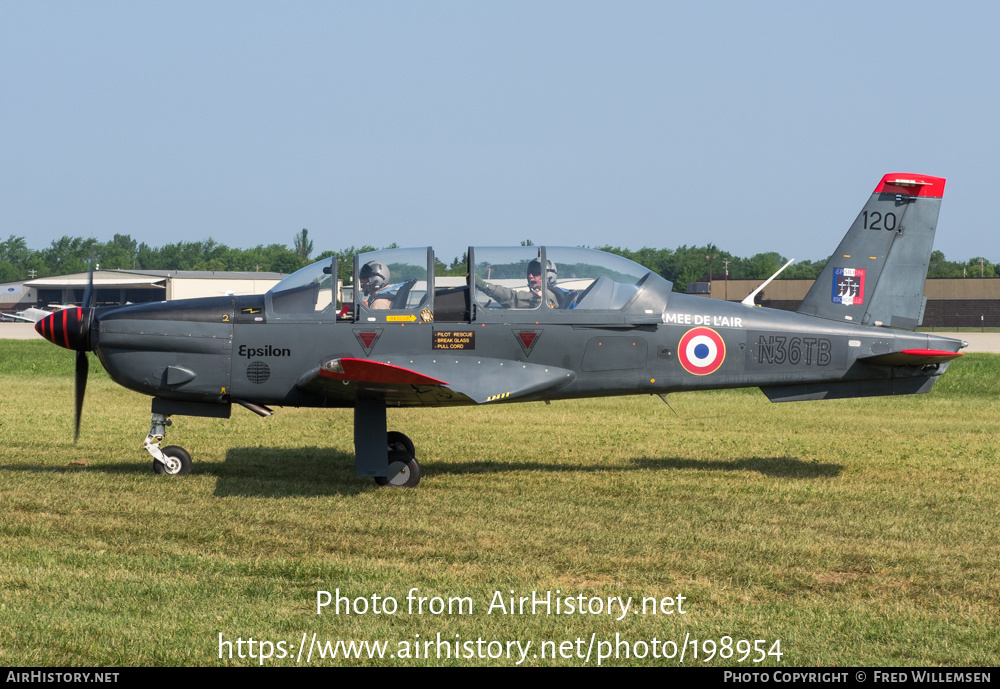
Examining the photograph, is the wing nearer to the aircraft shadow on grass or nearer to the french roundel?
the aircraft shadow on grass

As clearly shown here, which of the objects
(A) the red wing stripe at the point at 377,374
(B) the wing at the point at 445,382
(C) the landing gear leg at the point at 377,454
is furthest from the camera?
(C) the landing gear leg at the point at 377,454

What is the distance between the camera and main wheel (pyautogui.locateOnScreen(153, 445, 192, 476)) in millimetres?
10203

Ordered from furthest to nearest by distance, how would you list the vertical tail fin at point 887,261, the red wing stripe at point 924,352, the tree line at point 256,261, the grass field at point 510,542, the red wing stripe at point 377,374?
the tree line at point 256,261 < the vertical tail fin at point 887,261 < the red wing stripe at point 924,352 < the red wing stripe at point 377,374 < the grass field at point 510,542

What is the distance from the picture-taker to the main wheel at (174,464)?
10.2m

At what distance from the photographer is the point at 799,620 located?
565cm

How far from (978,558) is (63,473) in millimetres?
8817

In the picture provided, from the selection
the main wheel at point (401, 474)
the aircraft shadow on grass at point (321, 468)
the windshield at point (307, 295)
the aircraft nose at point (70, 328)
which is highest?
the windshield at point (307, 295)

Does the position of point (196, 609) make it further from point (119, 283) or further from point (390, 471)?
point (119, 283)

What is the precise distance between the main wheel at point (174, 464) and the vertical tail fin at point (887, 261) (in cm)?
699

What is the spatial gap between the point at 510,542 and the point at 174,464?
453 cm

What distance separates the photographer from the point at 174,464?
10.2 m

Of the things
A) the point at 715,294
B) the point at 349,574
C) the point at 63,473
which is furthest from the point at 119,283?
the point at 349,574

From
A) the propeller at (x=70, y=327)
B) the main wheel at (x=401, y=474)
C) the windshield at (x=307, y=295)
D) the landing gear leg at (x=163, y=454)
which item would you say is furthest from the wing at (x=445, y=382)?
the propeller at (x=70, y=327)

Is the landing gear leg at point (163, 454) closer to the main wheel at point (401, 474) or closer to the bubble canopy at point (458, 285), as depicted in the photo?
the bubble canopy at point (458, 285)
